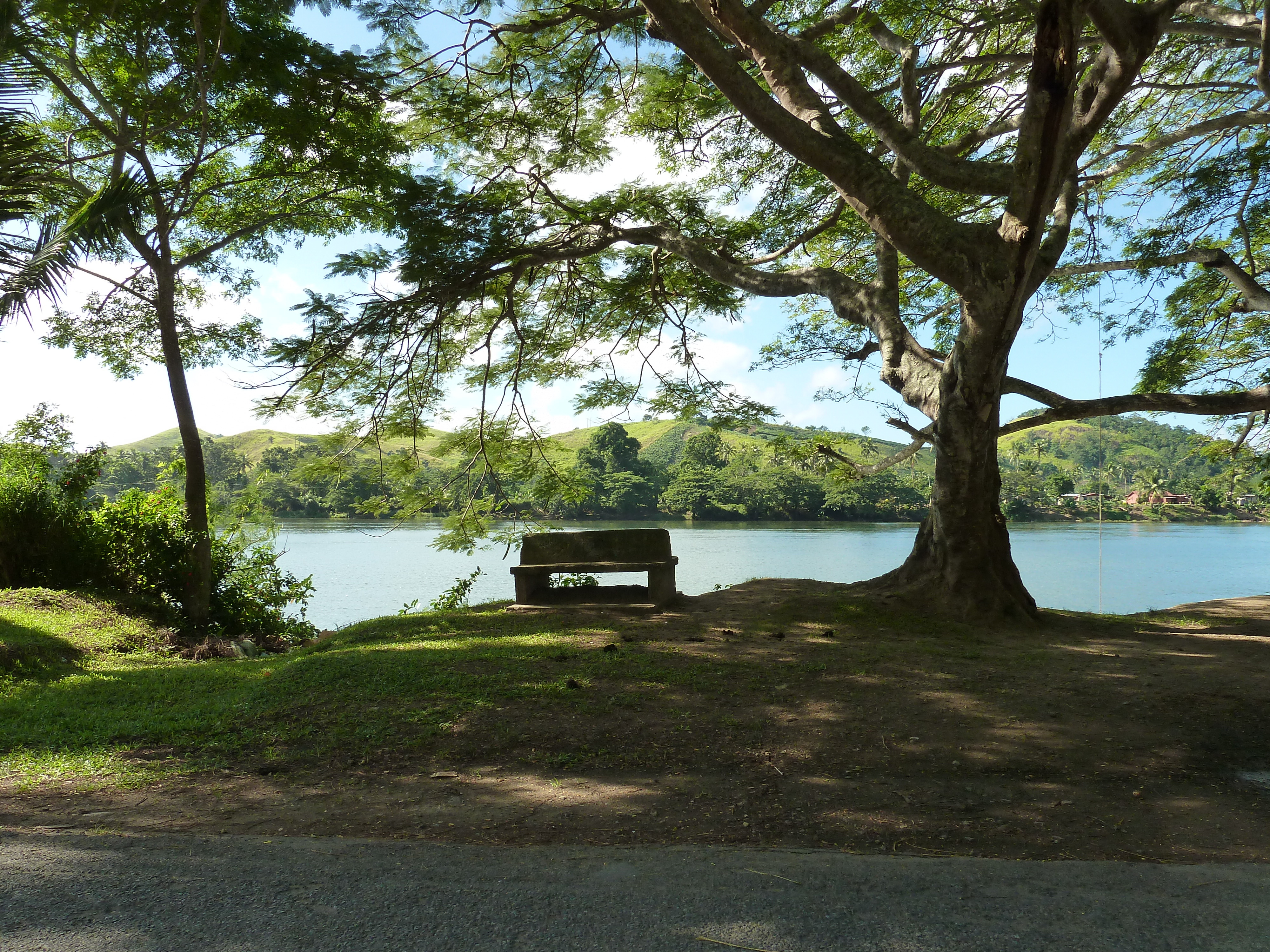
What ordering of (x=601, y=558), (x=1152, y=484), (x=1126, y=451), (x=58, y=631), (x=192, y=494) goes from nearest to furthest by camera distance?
(x=58, y=631) → (x=601, y=558) → (x=192, y=494) → (x=1152, y=484) → (x=1126, y=451)

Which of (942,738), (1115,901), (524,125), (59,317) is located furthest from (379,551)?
(1115,901)

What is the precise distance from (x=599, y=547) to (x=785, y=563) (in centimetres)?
964

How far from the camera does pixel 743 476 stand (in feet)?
70.5

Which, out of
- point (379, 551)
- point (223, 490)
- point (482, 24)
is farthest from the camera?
point (379, 551)

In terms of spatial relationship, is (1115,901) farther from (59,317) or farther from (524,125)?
(59,317)

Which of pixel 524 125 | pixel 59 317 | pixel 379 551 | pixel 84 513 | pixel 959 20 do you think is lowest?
pixel 379 551

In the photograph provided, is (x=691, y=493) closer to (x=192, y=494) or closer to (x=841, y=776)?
(x=192, y=494)

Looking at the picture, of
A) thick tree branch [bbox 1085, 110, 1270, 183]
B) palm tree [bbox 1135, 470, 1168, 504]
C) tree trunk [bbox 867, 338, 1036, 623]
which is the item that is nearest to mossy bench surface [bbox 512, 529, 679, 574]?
tree trunk [bbox 867, 338, 1036, 623]

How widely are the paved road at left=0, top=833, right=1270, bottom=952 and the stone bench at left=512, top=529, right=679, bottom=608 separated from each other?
16.1ft

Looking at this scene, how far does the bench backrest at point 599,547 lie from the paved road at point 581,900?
5.04m

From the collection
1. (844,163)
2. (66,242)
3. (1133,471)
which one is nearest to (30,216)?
(66,242)

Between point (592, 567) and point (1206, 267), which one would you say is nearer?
point (592, 567)

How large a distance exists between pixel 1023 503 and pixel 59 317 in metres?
34.7

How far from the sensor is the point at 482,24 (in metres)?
7.62
